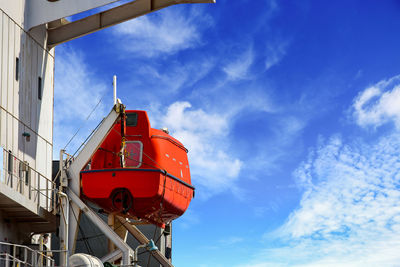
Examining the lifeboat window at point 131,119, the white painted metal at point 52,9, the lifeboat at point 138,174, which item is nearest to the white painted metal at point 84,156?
the lifeboat at point 138,174

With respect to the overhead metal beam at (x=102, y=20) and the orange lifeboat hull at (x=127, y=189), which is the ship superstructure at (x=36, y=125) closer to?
the overhead metal beam at (x=102, y=20)

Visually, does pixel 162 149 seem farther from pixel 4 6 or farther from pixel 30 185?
pixel 4 6

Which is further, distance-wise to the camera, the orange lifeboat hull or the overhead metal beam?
the overhead metal beam

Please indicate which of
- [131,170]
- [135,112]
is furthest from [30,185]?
[135,112]

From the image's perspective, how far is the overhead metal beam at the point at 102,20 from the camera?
29094 millimetres

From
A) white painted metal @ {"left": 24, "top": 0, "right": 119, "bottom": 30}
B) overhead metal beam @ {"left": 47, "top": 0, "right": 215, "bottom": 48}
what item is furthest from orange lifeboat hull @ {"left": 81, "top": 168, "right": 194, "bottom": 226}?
overhead metal beam @ {"left": 47, "top": 0, "right": 215, "bottom": 48}

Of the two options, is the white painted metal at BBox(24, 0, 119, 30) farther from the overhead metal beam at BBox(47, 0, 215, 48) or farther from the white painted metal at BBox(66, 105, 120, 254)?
the white painted metal at BBox(66, 105, 120, 254)

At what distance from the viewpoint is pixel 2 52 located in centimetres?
2433

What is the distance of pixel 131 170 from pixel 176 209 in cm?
317

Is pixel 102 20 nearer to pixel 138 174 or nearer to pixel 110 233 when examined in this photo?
pixel 138 174

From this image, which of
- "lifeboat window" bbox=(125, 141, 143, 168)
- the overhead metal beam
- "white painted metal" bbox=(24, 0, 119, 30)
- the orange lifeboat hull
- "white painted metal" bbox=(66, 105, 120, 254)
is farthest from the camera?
the overhead metal beam

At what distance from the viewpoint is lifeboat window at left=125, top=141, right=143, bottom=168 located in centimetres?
2759

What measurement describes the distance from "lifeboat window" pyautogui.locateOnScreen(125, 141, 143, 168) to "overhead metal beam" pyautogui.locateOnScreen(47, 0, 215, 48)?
5177 millimetres

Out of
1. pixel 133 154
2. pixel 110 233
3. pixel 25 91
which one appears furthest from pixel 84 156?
pixel 25 91
